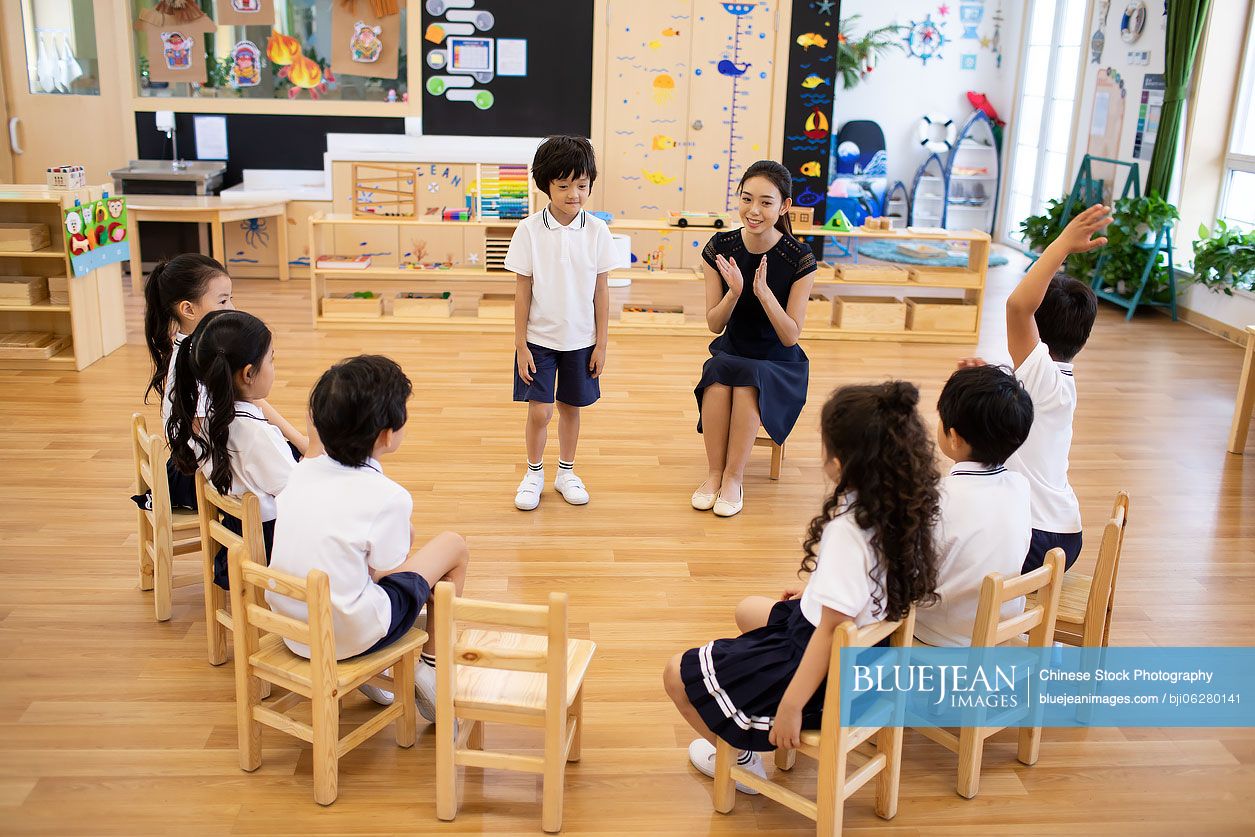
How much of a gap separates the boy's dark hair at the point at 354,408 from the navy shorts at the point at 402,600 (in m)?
0.27

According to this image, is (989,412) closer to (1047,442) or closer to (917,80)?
(1047,442)

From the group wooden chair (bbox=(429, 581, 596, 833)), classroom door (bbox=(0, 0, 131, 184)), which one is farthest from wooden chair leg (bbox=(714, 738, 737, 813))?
classroom door (bbox=(0, 0, 131, 184))

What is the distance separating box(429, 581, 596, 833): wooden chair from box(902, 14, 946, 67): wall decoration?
900cm

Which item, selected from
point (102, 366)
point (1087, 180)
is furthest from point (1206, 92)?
point (102, 366)

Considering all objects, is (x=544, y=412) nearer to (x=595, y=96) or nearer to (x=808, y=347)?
(x=808, y=347)

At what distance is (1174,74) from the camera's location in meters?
7.14

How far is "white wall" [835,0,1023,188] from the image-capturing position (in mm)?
10008

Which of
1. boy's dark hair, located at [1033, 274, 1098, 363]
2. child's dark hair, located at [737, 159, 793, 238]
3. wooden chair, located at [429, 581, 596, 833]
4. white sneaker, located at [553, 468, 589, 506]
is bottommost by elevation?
white sneaker, located at [553, 468, 589, 506]

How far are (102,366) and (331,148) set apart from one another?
111 inches

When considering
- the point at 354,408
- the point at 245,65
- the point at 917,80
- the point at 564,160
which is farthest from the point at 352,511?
the point at 917,80

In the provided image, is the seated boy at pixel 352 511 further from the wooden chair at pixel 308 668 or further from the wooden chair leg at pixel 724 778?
the wooden chair leg at pixel 724 778

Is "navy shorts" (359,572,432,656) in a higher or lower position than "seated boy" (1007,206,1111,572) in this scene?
lower

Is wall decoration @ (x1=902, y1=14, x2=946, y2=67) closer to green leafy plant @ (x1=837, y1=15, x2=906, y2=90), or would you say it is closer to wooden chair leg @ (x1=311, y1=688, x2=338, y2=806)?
green leafy plant @ (x1=837, y1=15, x2=906, y2=90)

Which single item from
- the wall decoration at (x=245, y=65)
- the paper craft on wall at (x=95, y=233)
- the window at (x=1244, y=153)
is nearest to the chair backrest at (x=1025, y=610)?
the paper craft on wall at (x=95, y=233)
